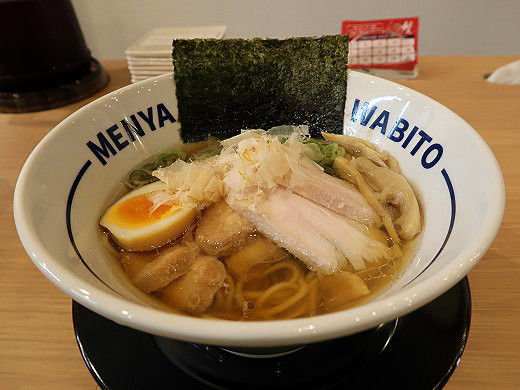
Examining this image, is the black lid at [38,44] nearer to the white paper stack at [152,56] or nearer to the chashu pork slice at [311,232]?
the white paper stack at [152,56]

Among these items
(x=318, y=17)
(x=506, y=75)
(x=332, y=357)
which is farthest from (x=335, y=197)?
(x=318, y=17)

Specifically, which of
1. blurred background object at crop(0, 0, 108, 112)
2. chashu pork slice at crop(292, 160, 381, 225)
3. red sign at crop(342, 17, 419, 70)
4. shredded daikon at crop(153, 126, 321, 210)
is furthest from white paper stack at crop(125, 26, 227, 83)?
chashu pork slice at crop(292, 160, 381, 225)

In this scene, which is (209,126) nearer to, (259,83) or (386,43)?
(259,83)

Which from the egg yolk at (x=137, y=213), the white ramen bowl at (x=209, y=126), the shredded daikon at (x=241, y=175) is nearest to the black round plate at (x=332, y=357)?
the white ramen bowl at (x=209, y=126)

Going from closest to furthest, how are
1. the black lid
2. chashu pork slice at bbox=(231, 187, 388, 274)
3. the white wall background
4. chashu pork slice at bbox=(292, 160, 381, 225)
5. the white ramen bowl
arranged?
1. the white ramen bowl
2. chashu pork slice at bbox=(231, 187, 388, 274)
3. chashu pork slice at bbox=(292, 160, 381, 225)
4. the black lid
5. the white wall background

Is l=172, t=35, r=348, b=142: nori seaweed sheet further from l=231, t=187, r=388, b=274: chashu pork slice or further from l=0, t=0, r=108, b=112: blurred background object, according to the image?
l=0, t=0, r=108, b=112: blurred background object

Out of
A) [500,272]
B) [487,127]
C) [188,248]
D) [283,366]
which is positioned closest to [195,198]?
[188,248]

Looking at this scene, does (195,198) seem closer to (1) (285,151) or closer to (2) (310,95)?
(1) (285,151)

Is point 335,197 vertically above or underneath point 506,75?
above
